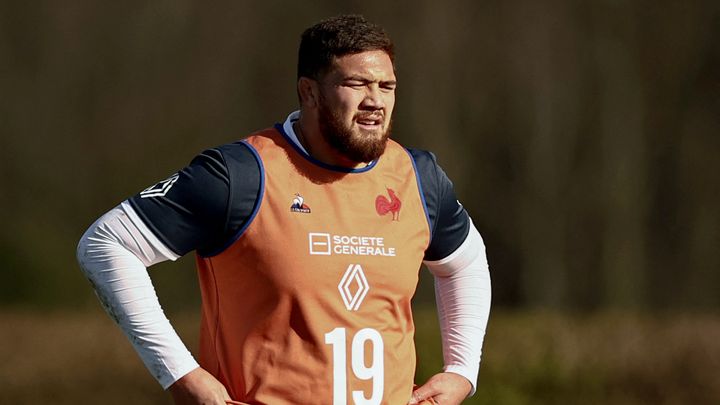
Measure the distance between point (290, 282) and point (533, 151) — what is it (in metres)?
6.16

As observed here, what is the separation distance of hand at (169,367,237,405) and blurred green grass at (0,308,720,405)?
13.2 feet

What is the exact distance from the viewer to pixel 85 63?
354 inches

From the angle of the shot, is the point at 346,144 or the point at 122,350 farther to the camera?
the point at 122,350

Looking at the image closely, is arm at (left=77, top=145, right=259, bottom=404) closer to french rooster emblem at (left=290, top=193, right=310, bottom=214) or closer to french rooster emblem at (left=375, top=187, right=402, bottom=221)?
french rooster emblem at (left=290, top=193, right=310, bottom=214)

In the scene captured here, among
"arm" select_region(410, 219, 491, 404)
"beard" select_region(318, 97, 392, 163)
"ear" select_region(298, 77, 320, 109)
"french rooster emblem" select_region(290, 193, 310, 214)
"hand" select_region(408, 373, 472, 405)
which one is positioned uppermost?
"ear" select_region(298, 77, 320, 109)

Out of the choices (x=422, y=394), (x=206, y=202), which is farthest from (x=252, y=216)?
(x=422, y=394)

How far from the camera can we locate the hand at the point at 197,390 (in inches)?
130

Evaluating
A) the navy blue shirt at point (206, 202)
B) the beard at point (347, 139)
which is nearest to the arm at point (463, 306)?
the beard at point (347, 139)

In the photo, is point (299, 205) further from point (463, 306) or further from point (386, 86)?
point (463, 306)

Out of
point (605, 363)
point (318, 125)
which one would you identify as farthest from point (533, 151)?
point (318, 125)

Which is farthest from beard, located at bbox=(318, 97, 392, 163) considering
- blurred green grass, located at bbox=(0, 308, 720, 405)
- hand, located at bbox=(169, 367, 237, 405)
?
blurred green grass, located at bbox=(0, 308, 720, 405)

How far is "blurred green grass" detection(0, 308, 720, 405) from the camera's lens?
7.41 metres

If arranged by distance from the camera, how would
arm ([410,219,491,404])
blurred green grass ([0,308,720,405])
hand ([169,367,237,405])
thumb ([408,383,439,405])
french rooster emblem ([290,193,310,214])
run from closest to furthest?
1. hand ([169,367,237,405])
2. french rooster emblem ([290,193,310,214])
3. thumb ([408,383,439,405])
4. arm ([410,219,491,404])
5. blurred green grass ([0,308,720,405])

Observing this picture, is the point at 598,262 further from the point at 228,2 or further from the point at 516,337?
the point at 228,2
